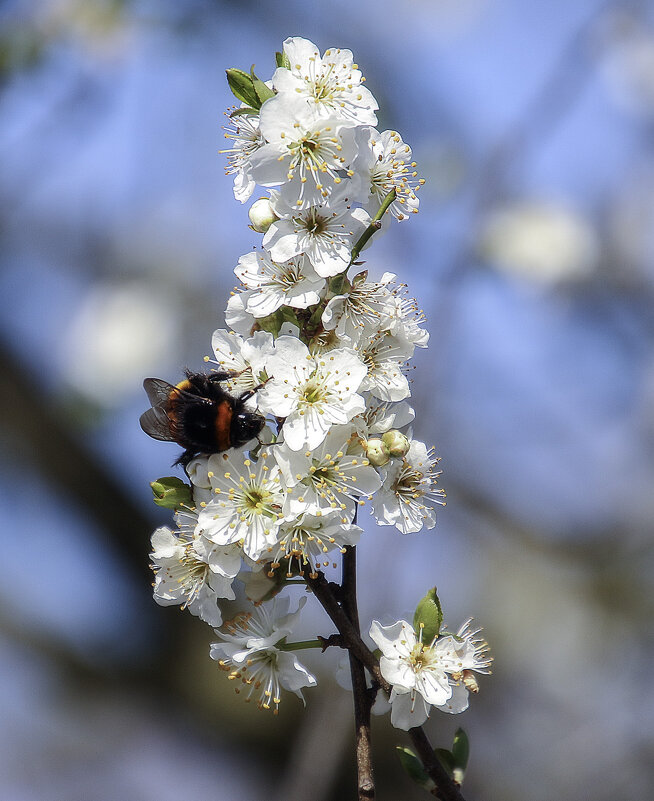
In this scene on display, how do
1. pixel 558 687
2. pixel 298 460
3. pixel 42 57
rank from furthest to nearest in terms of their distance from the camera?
pixel 558 687 < pixel 42 57 < pixel 298 460

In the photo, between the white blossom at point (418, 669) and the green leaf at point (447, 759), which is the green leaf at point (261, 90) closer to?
the white blossom at point (418, 669)

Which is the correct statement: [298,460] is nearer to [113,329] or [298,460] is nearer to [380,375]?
[380,375]

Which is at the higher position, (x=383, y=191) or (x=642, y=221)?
(x=642, y=221)

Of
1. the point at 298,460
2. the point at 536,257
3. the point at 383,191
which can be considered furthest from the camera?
the point at 536,257

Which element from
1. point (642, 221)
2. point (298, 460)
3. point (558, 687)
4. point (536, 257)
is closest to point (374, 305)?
point (298, 460)

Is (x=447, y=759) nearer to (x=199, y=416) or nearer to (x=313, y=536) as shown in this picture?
(x=313, y=536)

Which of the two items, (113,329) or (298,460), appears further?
(113,329)

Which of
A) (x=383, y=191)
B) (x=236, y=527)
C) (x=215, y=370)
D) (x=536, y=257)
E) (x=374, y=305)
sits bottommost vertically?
(x=236, y=527)

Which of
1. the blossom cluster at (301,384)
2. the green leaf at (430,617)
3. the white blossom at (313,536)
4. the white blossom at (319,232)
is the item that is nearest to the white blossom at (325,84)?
the blossom cluster at (301,384)
